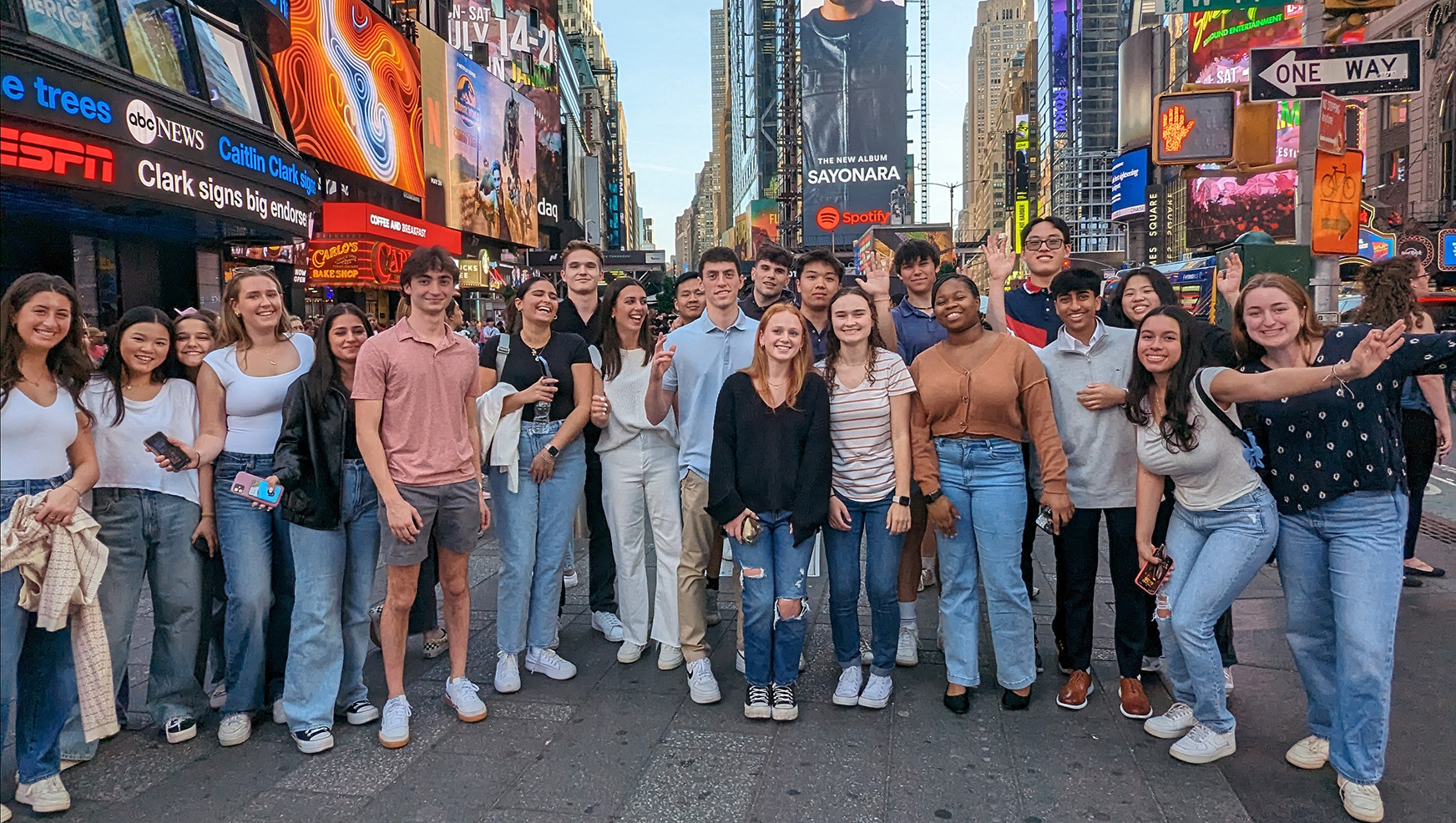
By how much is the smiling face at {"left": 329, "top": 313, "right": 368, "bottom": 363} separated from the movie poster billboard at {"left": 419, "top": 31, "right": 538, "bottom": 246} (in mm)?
31554

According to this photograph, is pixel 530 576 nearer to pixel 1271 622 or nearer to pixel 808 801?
pixel 808 801

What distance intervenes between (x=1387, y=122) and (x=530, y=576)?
51369 mm

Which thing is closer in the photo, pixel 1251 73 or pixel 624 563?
pixel 624 563

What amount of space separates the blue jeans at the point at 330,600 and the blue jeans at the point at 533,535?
0.72 metres

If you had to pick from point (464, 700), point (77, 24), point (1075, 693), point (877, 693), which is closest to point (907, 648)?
point (877, 693)

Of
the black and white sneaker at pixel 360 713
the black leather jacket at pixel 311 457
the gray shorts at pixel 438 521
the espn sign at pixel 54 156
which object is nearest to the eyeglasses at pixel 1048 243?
the gray shorts at pixel 438 521

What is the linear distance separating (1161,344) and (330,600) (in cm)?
376

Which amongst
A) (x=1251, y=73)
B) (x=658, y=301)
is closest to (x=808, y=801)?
(x=1251, y=73)

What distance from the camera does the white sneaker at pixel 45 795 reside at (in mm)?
3234

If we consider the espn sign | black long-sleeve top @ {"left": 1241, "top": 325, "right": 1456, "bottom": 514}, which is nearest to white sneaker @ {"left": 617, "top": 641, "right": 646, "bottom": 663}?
black long-sleeve top @ {"left": 1241, "top": 325, "right": 1456, "bottom": 514}

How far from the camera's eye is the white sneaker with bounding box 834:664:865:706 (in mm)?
4191

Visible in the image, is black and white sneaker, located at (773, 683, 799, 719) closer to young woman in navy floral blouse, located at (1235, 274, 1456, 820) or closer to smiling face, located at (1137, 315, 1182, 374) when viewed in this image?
young woman in navy floral blouse, located at (1235, 274, 1456, 820)

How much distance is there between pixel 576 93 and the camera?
260 ft

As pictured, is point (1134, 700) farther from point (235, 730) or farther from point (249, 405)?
point (249, 405)
